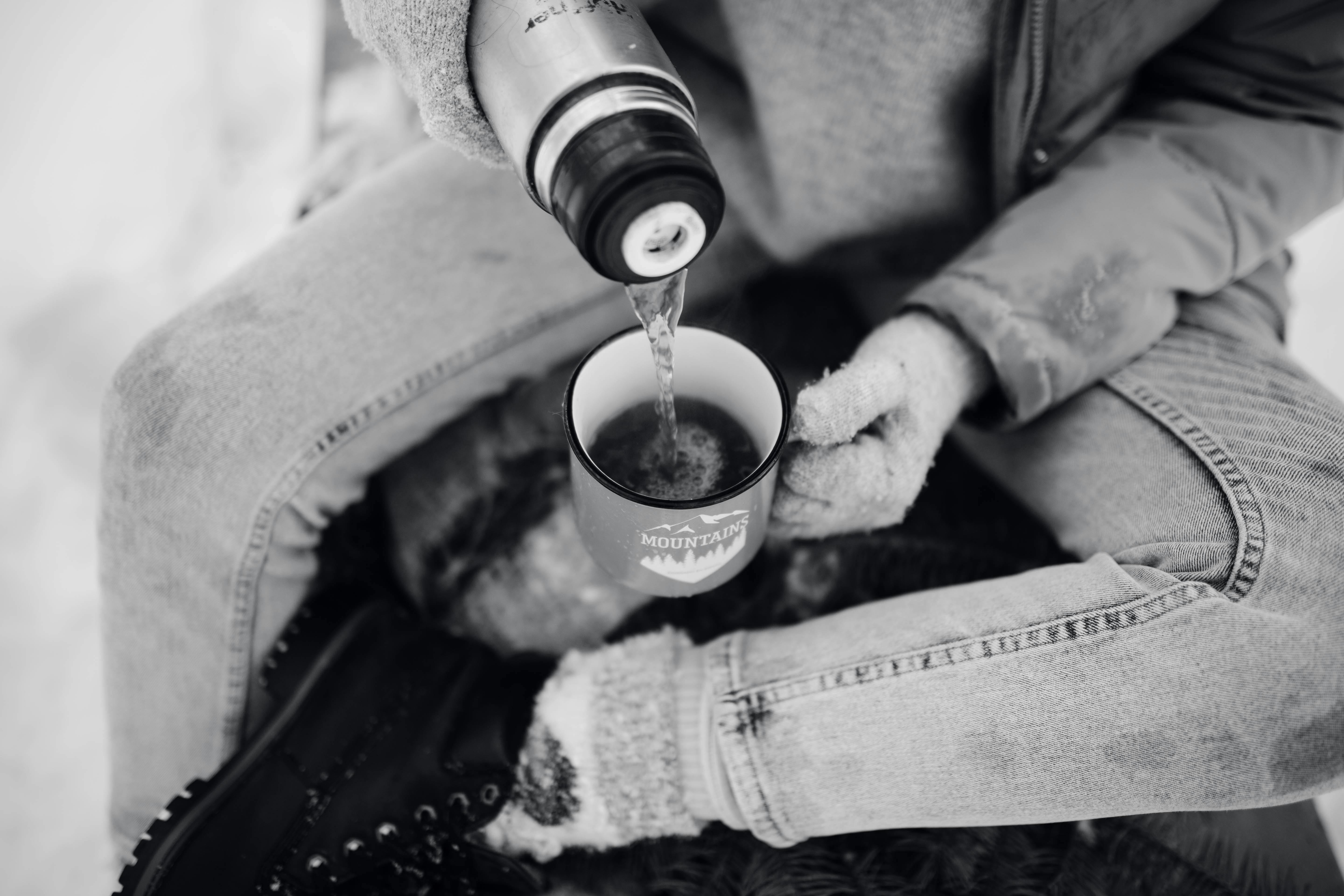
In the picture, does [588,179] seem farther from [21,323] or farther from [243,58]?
[243,58]

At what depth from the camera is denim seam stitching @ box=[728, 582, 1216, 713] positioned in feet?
2.25

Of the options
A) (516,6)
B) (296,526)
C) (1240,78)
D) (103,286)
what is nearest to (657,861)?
(296,526)

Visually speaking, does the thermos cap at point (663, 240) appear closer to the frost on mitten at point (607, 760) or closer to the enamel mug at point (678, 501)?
the enamel mug at point (678, 501)

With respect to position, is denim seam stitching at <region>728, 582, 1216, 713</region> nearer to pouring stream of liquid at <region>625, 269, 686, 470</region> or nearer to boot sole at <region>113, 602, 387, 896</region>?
pouring stream of liquid at <region>625, 269, 686, 470</region>

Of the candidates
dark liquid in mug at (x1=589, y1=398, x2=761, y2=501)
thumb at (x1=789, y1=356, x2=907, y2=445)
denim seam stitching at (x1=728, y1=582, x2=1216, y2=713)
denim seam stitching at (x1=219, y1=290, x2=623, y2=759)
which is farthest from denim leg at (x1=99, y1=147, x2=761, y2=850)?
denim seam stitching at (x1=728, y1=582, x2=1216, y2=713)

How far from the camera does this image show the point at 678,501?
59cm

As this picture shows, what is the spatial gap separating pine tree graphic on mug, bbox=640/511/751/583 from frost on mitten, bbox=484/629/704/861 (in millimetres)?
145

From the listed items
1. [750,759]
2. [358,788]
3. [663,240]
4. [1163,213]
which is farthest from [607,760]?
[1163,213]

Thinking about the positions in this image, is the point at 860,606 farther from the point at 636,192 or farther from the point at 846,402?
the point at 636,192

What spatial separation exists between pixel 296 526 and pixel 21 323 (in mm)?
840

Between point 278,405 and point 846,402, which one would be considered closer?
point 846,402

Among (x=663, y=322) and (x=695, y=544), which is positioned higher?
(x=663, y=322)

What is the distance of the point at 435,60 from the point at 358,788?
622 mm

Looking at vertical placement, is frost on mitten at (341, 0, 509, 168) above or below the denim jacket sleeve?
above
